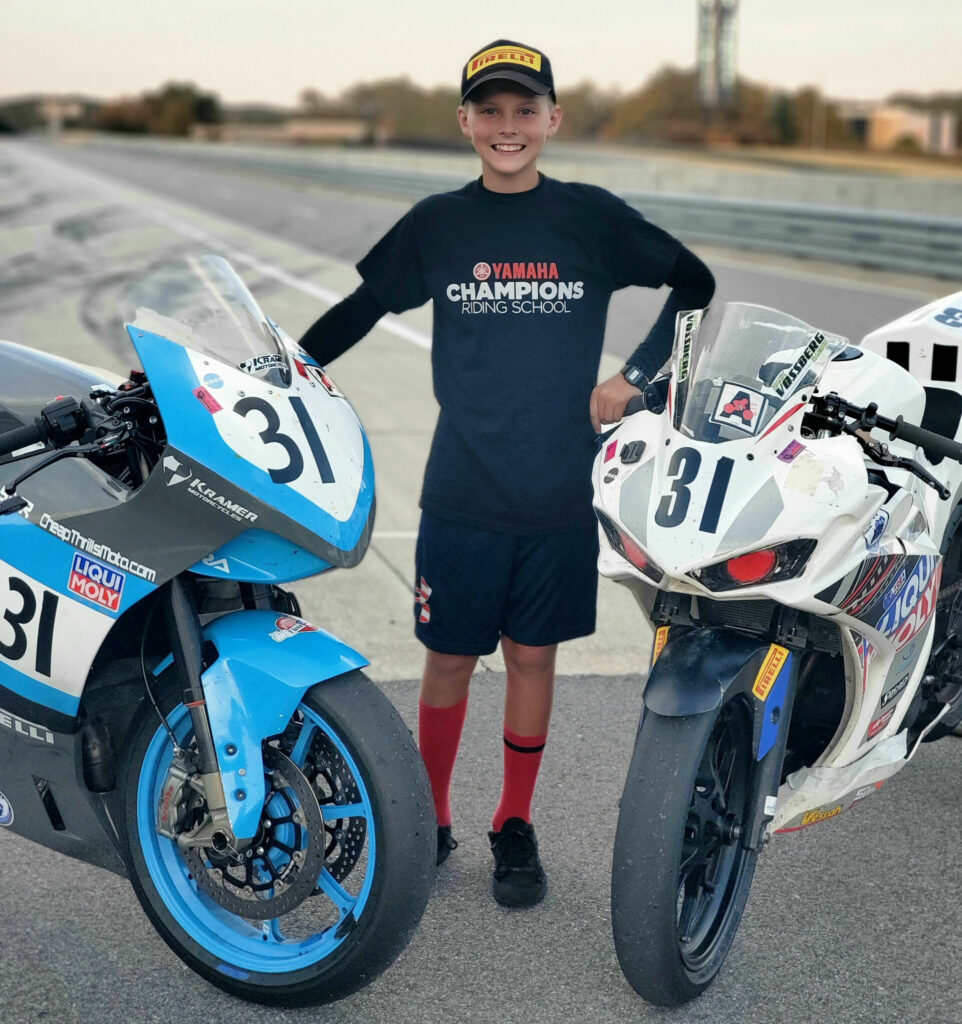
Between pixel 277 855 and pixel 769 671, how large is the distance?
109 centimetres

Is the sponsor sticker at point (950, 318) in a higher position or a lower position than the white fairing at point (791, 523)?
higher

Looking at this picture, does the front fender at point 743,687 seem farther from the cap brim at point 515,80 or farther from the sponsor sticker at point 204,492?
the cap brim at point 515,80

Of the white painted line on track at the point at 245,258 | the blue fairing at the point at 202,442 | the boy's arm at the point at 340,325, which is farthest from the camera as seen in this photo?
the white painted line on track at the point at 245,258

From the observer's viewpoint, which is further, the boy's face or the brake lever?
the boy's face

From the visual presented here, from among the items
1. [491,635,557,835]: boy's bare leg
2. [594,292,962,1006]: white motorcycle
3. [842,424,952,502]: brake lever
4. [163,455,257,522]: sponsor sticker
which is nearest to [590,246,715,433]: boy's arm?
[594,292,962,1006]: white motorcycle

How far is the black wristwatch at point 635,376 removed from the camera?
3245 millimetres

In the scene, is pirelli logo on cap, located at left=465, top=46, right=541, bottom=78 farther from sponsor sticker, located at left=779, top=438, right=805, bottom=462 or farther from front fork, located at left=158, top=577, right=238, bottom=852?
front fork, located at left=158, top=577, right=238, bottom=852

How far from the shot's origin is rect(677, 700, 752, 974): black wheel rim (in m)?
2.92

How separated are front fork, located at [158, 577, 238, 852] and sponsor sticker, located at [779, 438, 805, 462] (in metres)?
1.22

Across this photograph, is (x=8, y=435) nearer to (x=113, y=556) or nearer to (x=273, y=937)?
(x=113, y=556)

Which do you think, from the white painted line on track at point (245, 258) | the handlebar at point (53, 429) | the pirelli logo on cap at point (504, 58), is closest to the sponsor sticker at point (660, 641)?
the handlebar at point (53, 429)

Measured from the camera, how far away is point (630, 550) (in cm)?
275

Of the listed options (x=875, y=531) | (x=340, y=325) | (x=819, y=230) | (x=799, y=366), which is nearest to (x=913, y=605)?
(x=875, y=531)

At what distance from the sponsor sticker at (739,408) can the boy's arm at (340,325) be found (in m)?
1.09
